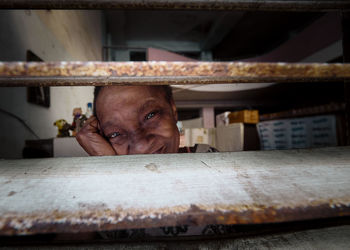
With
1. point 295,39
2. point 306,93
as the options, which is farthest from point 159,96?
point 306,93

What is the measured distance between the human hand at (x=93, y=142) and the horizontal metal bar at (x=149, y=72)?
73 centimetres

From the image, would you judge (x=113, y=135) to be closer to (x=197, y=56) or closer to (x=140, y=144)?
(x=140, y=144)

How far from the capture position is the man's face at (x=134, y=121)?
1007mm

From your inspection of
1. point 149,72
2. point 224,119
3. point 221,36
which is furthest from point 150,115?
point 221,36

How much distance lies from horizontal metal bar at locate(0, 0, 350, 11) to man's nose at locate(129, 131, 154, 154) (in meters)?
0.61

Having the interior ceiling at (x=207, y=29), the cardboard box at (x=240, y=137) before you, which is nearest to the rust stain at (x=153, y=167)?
the cardboard box at (x=240, y=137)

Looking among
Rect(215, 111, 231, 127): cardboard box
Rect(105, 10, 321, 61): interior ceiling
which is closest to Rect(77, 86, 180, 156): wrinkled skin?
Rect(215, 111, 231, 127): cardboard box

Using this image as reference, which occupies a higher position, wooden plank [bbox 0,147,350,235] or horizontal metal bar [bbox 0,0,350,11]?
horizontal metal bar [bbox 0,0,350,11]

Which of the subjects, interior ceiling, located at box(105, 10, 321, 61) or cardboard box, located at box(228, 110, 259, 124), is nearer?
cardboard box, located at box(228, 110, 259, 124)

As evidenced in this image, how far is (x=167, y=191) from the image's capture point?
342 millimetres

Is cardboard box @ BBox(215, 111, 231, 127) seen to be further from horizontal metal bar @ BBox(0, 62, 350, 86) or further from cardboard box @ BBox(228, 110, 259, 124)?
horizontal metal bar @ BBox(0, 62, 350, 86)

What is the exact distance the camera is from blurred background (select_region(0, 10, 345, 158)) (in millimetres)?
1681

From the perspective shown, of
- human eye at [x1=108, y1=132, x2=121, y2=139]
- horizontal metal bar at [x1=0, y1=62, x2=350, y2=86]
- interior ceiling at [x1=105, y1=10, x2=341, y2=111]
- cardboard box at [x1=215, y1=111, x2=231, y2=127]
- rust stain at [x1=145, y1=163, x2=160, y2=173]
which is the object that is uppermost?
interior ceiling at [x1=105, y1=10, x2=341, y2=111]

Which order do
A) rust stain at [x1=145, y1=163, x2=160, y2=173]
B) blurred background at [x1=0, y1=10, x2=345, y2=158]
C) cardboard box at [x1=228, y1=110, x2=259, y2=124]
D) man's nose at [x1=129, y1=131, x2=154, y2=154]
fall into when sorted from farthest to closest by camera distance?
cardboard box at [x1=228, y1=110, x2=259, y2=124]
blurred background at [x1=0, y1=10, x2=345, y2=158]
man's nose at [x1=129, y1=131, x2=154, y2=154]
rust stain at [x1=145, y1=163, x2=160, y2=173]
